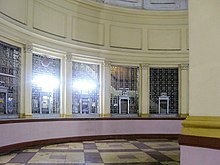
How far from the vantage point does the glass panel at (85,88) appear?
9.44m

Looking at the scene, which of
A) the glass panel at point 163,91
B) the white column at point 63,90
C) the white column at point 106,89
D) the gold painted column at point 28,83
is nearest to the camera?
the gold painted column at point 28,83

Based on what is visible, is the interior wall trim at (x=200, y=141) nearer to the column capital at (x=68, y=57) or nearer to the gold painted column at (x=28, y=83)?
the gold painted column at (x=28, y=83)

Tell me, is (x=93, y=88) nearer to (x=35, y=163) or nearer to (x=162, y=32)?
(x=162, y=32)

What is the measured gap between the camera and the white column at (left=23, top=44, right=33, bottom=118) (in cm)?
773

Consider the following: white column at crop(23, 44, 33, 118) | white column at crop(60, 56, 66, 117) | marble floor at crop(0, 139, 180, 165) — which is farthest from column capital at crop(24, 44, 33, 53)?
marble floor at crop(0, 139, 180, 165)

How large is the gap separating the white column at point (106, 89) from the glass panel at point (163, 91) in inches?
62.4

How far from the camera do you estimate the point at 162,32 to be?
35.2 ft

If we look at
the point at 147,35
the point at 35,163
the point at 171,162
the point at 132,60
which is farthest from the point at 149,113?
the point at 35,163

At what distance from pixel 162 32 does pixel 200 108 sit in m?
8.65

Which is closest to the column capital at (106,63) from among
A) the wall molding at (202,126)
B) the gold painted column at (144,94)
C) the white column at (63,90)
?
the gold painted column at (144,94)

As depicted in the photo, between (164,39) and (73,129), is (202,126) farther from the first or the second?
A: (164,39)

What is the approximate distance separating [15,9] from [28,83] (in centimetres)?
186

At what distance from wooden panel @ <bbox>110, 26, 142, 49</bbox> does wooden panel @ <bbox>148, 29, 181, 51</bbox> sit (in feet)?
1.44

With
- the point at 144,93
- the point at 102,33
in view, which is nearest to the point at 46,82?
the point at 102,33
